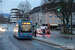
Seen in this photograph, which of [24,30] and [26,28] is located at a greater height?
[26,28]

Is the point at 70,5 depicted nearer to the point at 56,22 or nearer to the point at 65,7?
the point at 65,7

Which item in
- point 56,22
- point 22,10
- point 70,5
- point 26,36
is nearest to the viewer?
point 26,36

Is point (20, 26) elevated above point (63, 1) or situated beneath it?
situated beneath

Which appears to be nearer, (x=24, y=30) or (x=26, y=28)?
(x=24, y=30)

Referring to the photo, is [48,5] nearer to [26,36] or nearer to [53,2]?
[53,2]

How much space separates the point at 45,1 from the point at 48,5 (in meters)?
1.64

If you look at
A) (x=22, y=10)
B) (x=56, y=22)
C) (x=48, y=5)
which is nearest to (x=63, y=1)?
(x=48, y=5)

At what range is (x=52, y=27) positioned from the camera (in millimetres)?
86875

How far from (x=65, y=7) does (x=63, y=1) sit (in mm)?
1998

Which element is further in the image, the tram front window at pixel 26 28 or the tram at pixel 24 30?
the tram front window at pixel 26 28

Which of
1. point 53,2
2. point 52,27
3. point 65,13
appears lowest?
point 52,27

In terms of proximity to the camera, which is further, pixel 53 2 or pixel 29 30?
pixel 53 2

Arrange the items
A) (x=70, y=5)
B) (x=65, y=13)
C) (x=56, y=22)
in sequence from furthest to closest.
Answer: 1. (x=56, y=22)
2. (x=65, y=13)
3. (x=70, y=5)

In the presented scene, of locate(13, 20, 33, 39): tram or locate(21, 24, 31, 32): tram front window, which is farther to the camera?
locate(21, 24, 31, 32): tram front window
